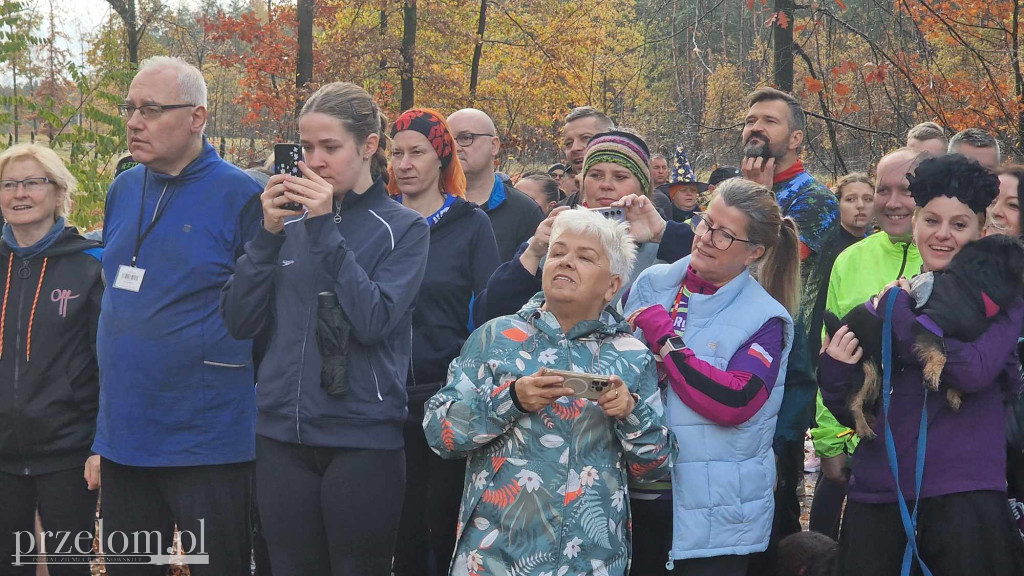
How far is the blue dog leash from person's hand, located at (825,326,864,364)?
100 mm

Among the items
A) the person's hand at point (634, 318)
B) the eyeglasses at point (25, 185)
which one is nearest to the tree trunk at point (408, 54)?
the eyeglasses at point (25, 185)

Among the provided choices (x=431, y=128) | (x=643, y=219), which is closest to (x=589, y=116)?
(x=431, y=128)

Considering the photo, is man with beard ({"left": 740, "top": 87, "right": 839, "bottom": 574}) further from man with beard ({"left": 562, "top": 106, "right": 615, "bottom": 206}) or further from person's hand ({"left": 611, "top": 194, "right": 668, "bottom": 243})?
man with beard ({"left": 562, "top": 106, "right": 615, "bottom": 206})

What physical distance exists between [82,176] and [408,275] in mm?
9243

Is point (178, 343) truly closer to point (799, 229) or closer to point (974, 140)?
point (799, 229)

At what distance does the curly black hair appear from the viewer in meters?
3.45

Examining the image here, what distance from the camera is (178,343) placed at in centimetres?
378

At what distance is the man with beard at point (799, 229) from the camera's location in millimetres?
4255

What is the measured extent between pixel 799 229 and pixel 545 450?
2226 mm

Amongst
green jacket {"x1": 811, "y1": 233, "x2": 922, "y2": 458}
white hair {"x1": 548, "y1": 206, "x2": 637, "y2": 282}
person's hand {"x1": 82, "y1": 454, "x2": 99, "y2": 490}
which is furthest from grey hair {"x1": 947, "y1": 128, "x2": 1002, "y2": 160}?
person's hand {"x1": 82, "y1": 454, "x2": 99, "y2": 490}

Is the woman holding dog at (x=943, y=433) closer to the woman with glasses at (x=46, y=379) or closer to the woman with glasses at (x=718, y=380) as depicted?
the woman with glasses at (x=718, y=380)

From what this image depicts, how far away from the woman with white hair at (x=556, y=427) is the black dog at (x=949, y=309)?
2.47 ft

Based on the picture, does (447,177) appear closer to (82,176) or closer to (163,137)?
(163,137)

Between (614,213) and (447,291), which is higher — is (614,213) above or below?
above
